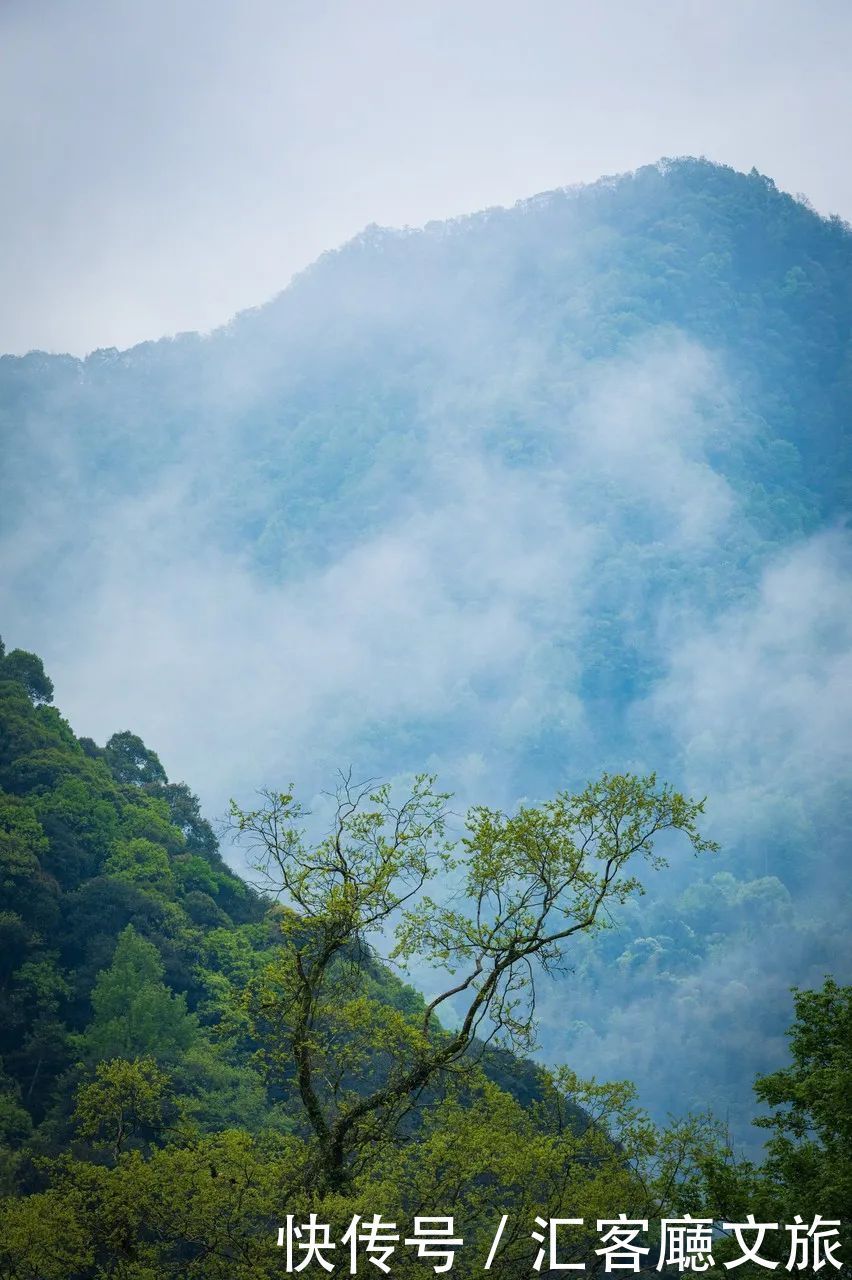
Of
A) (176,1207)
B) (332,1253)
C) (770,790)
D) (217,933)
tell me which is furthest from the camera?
(770,790)

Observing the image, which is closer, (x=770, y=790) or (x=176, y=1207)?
(x=176, y=1207)

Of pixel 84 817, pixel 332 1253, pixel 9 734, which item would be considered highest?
pixel 9 734

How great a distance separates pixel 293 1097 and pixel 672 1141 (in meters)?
21.4

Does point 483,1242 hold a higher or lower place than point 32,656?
lower

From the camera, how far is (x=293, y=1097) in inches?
1366

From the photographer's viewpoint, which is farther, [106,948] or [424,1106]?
[106,948]

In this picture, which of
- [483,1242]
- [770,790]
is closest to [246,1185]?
[483,1242]

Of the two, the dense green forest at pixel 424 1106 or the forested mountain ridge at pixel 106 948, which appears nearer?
the dense green forest at pixel 424 1106

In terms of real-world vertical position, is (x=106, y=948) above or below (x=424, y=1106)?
above

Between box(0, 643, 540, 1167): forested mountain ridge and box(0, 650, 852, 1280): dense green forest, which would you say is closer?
box(0, 650, 852, 1280): dense green forest

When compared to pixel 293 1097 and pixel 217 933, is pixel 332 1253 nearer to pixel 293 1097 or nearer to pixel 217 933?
pixel 293 1097

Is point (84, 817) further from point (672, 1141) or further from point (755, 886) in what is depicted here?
point (755, 886)

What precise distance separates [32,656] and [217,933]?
889 inches

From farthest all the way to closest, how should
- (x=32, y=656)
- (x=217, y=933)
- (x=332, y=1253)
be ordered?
(x=32, y=656) → (x=217, y=933) → (x=332, y=1253)
